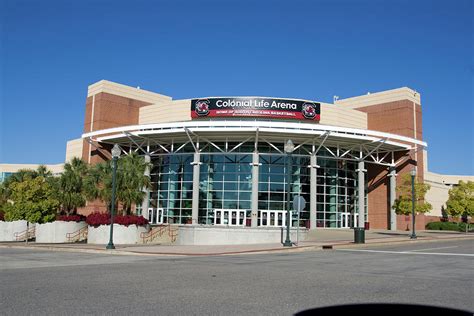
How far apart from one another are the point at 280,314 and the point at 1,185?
47.9 meters

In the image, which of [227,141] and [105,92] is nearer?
[227,141]

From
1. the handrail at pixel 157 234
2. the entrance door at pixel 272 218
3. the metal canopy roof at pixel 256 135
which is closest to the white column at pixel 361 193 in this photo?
the metal canopy roof at pixel 256 135

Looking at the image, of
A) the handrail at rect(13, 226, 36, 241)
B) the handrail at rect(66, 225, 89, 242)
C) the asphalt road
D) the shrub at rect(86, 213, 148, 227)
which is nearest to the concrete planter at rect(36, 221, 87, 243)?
the handrail at rect(66, 225, 89, 242)

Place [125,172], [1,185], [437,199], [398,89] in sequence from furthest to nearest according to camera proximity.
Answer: [437,199]
[398,89]
[1,185]
[125,172]

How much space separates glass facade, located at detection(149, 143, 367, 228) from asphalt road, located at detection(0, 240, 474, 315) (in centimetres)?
3395

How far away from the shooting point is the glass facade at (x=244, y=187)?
49406 mm

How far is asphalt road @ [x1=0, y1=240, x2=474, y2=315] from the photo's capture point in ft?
25.6

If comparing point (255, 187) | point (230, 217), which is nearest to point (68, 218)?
point (230, 217)

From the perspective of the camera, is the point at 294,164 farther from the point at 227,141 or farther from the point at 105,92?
the point at 105,92

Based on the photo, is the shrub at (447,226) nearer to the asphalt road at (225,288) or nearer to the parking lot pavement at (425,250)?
the parking lot pavement at (425,250)

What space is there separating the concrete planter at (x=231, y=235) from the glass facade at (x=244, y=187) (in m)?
18.6

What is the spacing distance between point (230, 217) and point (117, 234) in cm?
1714

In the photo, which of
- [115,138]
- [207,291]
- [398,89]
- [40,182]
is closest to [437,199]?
[398,89]

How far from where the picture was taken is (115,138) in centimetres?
5244
